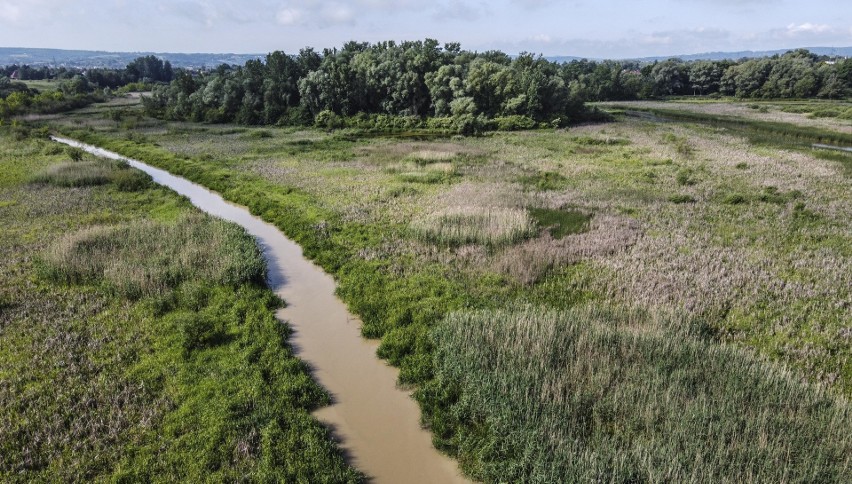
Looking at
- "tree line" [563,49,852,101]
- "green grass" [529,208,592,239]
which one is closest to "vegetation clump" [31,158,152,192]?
"green grass" [529,208,592,239]

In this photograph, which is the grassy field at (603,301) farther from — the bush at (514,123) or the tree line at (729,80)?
the tree line at (729,80)

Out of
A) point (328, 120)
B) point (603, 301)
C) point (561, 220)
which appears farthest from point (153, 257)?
point (328, 120)

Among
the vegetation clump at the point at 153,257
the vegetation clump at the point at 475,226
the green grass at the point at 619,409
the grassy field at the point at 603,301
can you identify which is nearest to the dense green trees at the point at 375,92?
the grassy field at the point at 603,301

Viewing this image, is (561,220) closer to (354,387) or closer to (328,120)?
(354,387)

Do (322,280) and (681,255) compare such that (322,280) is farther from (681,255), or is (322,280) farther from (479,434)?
(681,255)

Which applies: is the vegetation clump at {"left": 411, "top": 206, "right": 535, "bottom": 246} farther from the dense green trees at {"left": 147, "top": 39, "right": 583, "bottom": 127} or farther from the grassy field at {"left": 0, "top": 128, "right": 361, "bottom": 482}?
the dense green trees at {"left": 147, "top": 39, "right": 583, "bottom": 127}

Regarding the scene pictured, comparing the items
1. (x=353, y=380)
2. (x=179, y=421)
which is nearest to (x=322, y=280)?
(x=353, y=380)
